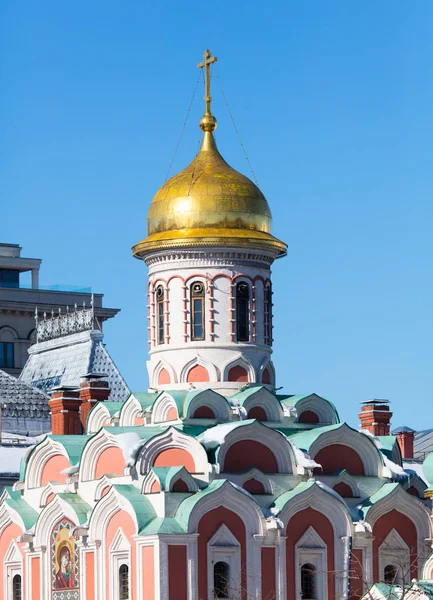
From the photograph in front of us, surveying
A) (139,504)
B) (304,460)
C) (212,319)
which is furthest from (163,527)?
(212,319)

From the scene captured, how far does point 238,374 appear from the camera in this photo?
42562 mm

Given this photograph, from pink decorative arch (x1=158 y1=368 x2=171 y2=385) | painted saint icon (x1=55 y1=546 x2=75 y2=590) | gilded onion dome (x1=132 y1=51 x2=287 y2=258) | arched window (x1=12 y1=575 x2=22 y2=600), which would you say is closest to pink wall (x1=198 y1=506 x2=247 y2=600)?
painted saint icon (x1=55 y1=546 x2=75 y2=590)

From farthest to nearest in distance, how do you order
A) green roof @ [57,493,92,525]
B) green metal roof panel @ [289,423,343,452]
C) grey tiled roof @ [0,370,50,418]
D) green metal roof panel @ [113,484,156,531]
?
grey tiled roof @ [0,370,50,418], green metal roof panel @ [289,423,343,452], green roof @ [57,493,92,525], green metal roof panel @ [113,484,156,531]

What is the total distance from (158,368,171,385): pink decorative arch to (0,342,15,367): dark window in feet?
103

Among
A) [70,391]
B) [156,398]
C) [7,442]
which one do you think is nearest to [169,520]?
[156,398]

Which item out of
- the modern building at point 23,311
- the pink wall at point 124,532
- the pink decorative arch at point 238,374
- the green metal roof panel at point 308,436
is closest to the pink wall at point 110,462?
the pink wall at point 124,532

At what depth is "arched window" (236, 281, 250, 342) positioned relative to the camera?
42.6 metres

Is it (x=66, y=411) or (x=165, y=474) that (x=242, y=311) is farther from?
(x=66, y=411)

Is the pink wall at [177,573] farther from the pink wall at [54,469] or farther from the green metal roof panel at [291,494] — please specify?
the pink wall at [54,469]

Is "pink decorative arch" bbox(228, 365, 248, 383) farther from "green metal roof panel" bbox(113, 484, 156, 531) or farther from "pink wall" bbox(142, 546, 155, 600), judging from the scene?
"pink wall" bbox(142, 546, 155, 600)

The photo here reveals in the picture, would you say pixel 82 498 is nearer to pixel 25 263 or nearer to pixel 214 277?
pixel 214 277

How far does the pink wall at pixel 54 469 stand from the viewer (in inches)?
1656

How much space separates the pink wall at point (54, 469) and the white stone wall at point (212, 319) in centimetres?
279

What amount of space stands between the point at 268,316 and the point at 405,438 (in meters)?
8.54
